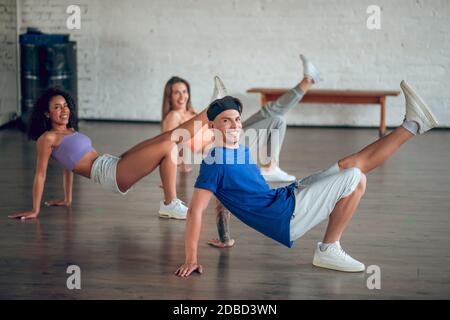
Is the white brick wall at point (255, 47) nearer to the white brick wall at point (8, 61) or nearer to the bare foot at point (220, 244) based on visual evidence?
the white brick wall at point (8, 61)

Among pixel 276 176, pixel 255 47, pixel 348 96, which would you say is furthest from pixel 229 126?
pixel 255 47

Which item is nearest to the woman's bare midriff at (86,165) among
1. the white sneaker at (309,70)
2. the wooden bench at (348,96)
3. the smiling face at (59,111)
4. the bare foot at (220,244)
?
the smiling face at (59,111)

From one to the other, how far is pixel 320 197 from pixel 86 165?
60.6 inches

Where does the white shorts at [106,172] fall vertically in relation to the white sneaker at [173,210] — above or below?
above

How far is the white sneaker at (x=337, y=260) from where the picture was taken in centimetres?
387

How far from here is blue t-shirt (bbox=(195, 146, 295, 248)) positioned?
3.69 m

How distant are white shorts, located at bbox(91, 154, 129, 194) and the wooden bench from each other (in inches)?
172

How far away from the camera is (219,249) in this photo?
14.0 feet

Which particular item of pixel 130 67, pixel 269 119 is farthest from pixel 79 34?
pixel 269 119

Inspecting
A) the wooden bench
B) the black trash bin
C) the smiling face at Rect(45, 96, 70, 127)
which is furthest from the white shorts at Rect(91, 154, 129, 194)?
the wooden bench

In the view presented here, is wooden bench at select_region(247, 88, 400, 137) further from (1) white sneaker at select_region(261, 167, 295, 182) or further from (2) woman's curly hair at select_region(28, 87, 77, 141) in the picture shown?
(2) woman's curly hair at select_region(28, 87, 77, 141)

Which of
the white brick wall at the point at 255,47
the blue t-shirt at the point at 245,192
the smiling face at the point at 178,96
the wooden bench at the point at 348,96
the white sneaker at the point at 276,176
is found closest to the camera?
the blue t-shirt at the point at 245,192

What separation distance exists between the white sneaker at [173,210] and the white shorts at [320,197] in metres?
1.29

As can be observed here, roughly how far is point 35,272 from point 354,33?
19.9 feet
